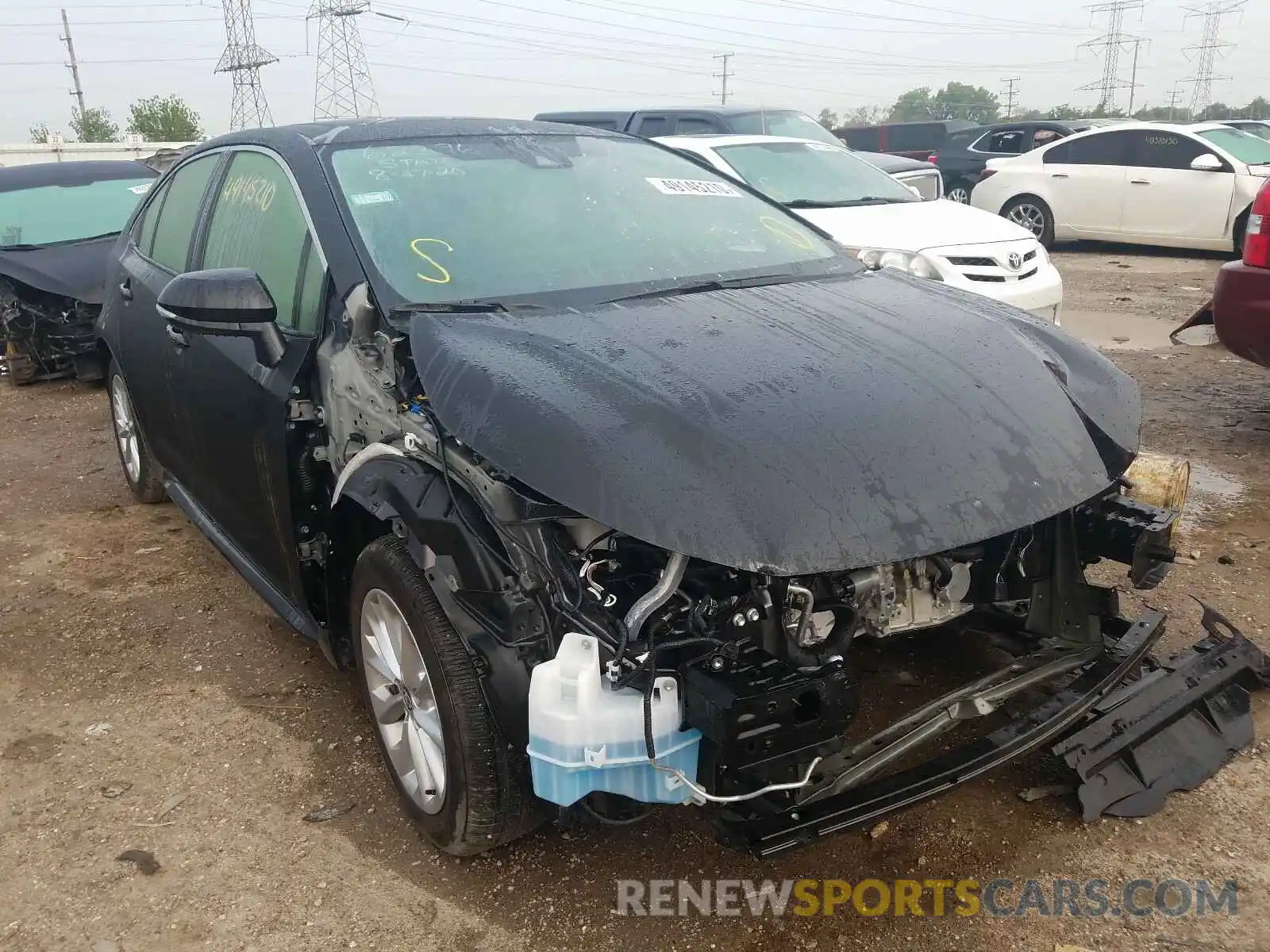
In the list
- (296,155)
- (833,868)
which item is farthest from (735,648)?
(296,155)

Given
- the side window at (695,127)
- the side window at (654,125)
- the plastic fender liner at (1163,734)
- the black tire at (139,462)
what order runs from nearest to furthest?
1. the plastic fender liner at (1163,734)
2. the black tire at (139,462)
3. the side window at (695,127)
4. the side window at (654,125)

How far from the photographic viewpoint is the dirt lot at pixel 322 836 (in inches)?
90.7

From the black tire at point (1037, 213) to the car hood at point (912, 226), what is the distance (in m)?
5.89

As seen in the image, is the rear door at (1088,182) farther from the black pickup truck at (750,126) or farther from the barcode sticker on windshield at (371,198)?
the barcode sticker on windshield at (371,198)

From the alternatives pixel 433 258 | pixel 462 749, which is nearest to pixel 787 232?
pixel 433 258

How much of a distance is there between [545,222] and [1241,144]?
37.9 feet

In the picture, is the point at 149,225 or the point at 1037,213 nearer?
Answer: the point at 149,225

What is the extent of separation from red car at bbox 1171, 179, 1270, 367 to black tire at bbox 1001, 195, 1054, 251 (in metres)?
8.02

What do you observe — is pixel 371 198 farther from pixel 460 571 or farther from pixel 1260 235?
pixel 1260 235

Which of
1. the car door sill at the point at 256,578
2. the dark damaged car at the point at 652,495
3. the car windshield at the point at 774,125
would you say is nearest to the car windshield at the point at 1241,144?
the car windshield at the point at 774,125

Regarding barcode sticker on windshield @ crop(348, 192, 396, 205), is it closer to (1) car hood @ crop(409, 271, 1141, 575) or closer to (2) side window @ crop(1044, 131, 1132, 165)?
(1) car hood @ crop(409, 271, 1141, 575)

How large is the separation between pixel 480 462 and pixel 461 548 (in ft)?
0.65

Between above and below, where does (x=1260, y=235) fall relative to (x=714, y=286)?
below

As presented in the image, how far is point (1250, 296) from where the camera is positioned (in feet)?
15.9
